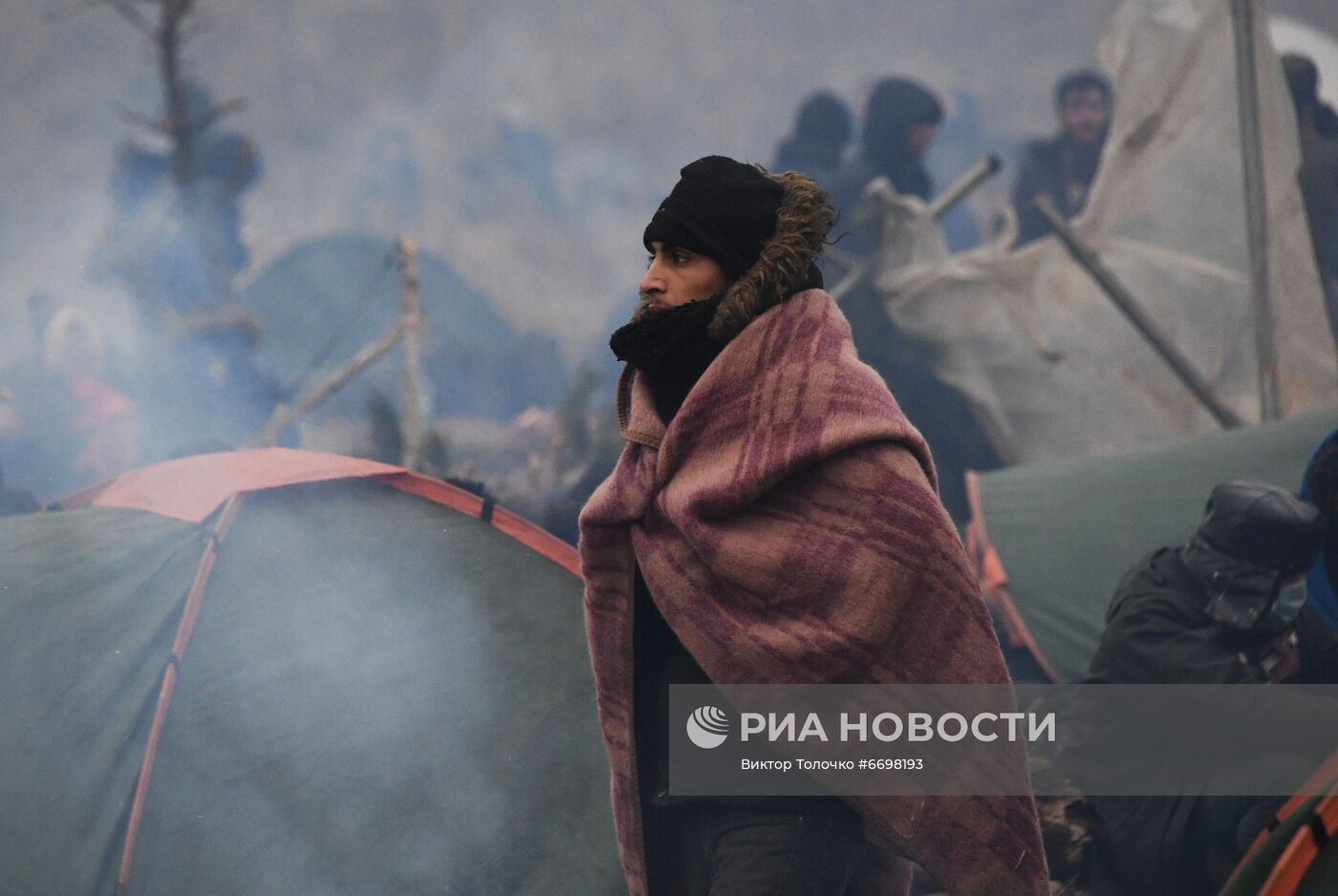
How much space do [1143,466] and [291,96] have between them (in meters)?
9.25

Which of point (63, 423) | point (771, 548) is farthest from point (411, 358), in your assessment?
point (771, 548)

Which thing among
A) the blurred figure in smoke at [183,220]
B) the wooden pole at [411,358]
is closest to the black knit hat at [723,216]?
the wooden pole at [411,358]

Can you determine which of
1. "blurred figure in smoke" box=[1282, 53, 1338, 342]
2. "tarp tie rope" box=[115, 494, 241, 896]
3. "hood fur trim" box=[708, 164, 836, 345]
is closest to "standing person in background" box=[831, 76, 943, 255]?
"blurred figure in smoke" box=[1282, 53, 1338, 342]

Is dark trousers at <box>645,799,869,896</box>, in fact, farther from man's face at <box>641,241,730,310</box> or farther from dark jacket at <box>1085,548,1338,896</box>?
dark jacket at <box>1085,548,1338,896</box>

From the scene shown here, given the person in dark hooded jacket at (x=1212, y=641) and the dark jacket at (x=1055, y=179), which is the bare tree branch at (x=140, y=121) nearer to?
the dark jacket at (x=1055, y=179)

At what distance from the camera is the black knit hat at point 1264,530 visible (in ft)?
9.95

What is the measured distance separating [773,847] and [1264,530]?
2.08 metres

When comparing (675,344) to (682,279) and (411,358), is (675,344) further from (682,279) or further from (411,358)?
(411,358)

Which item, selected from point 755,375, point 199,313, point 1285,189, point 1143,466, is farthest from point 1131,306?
point 199,313

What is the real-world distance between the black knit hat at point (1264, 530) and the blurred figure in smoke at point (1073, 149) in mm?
7394

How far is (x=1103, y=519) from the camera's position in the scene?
4730 mm

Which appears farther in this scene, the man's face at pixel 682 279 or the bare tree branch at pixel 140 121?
the bare tree branch at pixel 140 121

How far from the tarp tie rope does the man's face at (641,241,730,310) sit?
1.45 m

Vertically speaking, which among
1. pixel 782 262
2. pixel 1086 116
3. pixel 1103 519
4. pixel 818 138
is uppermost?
pixel 1086 116
